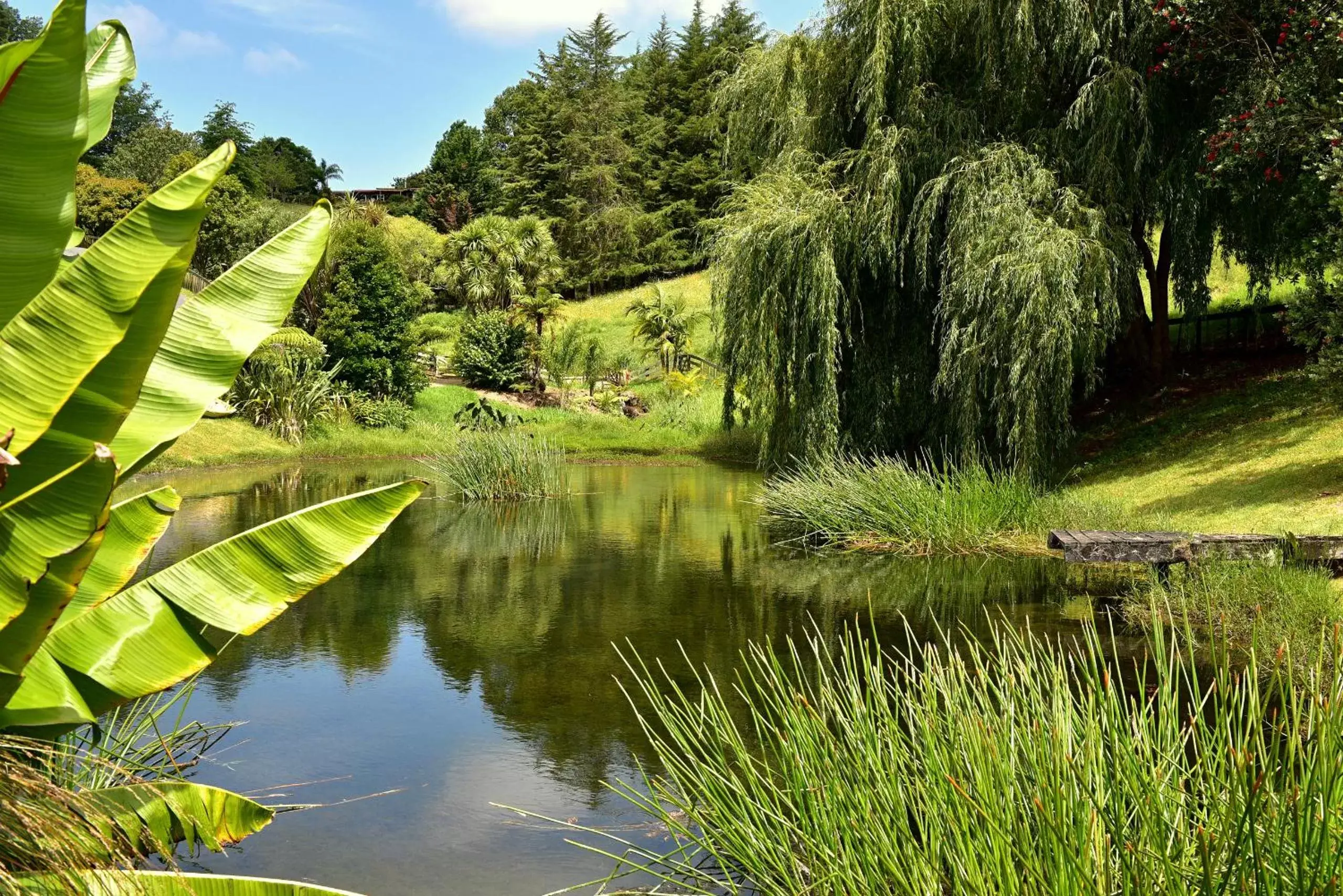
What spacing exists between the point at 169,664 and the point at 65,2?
5.35 feet

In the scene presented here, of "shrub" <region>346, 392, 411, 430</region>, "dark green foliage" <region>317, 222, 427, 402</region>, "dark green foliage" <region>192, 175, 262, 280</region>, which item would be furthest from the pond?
"dark green foliage" <region>192, 175, 262, 280</region>

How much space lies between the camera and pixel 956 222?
41.9 ft

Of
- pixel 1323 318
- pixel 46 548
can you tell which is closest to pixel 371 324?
pixel 1323 318

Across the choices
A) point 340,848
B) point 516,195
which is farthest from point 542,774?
point 516,195

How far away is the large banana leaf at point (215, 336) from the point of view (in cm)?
290

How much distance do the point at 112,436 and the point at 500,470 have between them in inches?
526

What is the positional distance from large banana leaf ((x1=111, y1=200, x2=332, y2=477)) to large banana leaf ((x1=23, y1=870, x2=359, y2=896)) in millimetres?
944

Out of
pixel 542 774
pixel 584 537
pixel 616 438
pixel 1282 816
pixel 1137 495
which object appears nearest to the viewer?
pixel 1282 816

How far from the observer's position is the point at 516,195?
44.8 m

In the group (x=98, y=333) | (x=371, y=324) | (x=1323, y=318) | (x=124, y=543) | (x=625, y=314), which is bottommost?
(x=124, y=543)

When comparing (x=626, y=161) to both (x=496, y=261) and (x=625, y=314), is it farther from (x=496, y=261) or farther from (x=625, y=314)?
(x=496, y=261)

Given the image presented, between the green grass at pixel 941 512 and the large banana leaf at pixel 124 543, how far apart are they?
9059 mm

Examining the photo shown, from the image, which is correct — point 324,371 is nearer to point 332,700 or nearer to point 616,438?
point 616,438

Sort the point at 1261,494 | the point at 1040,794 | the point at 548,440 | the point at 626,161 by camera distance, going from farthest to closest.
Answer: the point at 626,161, the point at 548,440, the point at 1261,494, the point at 1040,794
